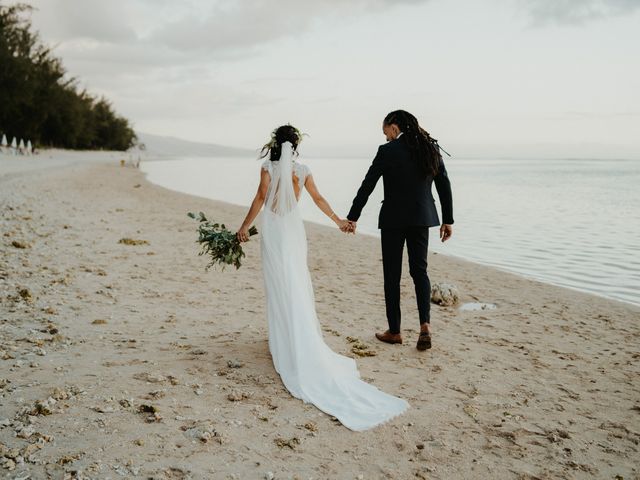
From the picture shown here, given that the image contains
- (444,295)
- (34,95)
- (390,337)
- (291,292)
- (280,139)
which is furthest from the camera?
(34,95)

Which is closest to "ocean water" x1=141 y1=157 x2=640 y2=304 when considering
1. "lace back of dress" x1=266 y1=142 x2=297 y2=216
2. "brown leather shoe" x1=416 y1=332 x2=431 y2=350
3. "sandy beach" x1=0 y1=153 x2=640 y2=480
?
"sandy beach" x1=0 y1=153 x2=640 y2=480

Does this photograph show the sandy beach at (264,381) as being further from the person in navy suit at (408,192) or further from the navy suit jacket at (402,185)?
the navy suit jacket at (402,185)

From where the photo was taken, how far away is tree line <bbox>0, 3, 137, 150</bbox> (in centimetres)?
4988

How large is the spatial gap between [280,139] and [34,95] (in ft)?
200

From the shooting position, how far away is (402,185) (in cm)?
537

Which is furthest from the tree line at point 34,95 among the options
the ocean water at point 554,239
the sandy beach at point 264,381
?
the sandy beach at point 264,381

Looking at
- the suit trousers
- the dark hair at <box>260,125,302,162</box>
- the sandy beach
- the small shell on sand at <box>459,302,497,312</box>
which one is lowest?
the small shell on sand at <box>459,302,497,312</box>

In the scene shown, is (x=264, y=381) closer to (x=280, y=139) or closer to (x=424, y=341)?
(x=424, y=341)

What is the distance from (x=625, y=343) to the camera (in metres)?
6.53

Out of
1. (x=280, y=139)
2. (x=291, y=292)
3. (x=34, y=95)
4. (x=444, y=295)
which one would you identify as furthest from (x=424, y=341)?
(x=34, y=95)

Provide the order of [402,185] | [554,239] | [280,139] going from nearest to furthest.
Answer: [280,139]
[402,185]
[554,239]

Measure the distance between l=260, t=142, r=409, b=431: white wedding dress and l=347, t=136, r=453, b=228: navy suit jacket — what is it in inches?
35.1

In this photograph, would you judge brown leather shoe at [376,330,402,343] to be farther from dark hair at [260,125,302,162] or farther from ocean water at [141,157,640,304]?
ocean water at [141,157,640,304]

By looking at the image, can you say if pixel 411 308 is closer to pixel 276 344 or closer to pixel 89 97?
pixel 276 344
